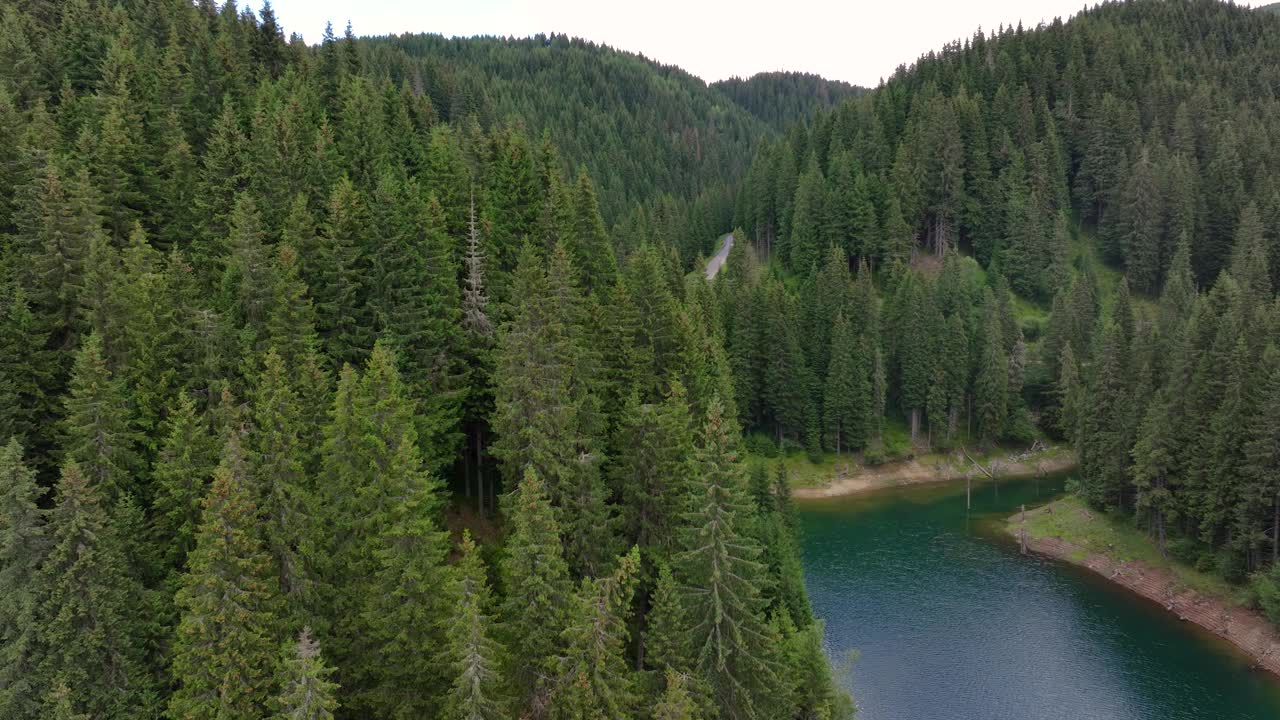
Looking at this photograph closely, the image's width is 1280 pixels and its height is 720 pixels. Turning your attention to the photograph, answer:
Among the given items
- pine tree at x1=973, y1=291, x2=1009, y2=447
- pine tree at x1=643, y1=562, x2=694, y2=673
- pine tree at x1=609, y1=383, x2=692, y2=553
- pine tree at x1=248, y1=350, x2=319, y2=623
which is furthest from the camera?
pine tree at x1=973, y1=291, x2=1009, y2=447

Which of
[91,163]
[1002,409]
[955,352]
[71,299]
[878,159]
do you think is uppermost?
[878,159]

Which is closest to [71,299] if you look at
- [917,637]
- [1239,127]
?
[917,637]

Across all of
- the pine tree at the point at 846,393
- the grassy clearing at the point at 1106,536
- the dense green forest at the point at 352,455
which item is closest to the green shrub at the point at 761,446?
the pine tree at the point at 846,393

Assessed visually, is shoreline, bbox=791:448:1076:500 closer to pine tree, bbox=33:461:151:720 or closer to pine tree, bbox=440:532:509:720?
pine tree, bbox=440:532:509:720

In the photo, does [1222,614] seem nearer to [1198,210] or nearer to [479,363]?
[479,363]

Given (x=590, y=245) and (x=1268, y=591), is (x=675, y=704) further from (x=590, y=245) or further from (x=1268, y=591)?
(x=1268, y=591)

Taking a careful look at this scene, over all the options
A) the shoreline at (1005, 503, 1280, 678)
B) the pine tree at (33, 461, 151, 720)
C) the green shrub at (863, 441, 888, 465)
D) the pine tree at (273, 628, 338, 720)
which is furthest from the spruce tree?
the green shrub at (863, 441, 888, 465)

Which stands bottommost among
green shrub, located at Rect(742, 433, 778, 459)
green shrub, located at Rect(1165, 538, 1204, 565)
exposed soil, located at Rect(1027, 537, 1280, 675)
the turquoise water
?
the turquoise water

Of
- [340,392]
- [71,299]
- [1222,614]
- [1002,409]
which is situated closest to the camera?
[340,392]
